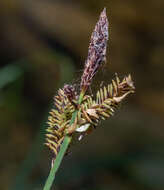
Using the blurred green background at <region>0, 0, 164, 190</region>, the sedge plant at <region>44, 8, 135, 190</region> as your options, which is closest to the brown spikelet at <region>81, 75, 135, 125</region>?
the sedge plant at <region>44, 8, 135, 190</region>

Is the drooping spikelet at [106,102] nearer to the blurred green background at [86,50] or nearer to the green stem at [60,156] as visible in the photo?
the green stem at [60,156]

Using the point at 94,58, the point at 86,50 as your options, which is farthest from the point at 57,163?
the point at 86,50

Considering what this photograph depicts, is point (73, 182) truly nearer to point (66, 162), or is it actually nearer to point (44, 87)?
point (66, 162)

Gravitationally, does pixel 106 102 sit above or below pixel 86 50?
above

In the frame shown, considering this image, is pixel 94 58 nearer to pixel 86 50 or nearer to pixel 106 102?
pixel 106 102

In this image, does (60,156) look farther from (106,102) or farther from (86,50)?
(86,50)

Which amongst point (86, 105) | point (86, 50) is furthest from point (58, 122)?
point (86, 50)

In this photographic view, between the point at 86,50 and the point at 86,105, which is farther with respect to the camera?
the point at 86,50

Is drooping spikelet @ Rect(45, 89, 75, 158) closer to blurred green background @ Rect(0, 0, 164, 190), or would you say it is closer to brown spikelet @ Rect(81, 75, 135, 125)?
brown spikelet @ Rect(81, 75, 135, 125)
